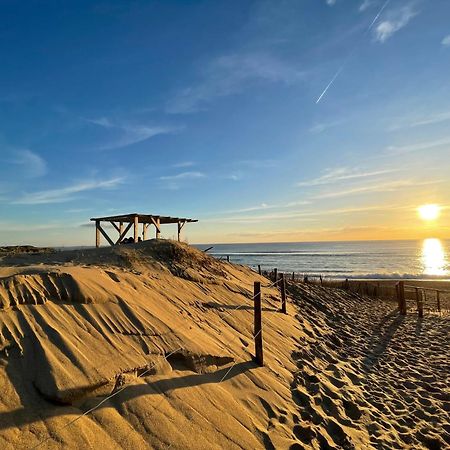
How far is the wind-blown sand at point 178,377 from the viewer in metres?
3.32

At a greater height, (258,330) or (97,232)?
(97,232)

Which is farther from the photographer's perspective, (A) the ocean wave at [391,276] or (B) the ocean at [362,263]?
(B) the ocean at [362,263]

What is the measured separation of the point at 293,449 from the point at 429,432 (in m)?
2.44

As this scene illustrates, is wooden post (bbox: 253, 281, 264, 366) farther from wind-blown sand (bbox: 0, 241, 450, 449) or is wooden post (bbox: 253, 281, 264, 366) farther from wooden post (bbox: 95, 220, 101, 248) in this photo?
wooden post (bbox: 95, 220, 101, 248)

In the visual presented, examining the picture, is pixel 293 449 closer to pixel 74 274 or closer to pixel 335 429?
pixel 335 429

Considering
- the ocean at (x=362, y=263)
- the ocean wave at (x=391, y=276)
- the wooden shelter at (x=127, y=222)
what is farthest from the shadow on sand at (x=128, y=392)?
the ocean at (x=362, y=263)

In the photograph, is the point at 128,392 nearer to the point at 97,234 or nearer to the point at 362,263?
the point at 97,234

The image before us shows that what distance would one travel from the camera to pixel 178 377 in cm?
448

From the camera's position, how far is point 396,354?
8.84 meters

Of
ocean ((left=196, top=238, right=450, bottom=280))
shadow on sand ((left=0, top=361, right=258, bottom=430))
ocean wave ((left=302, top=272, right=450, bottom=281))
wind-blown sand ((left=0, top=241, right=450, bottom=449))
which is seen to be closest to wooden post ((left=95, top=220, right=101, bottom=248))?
wind-blown sand ((left=0, top=241, right=450, bottom=449))

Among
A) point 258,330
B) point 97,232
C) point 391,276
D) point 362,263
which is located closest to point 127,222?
point 97,232

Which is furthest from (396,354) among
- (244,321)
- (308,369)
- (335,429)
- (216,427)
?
(216,427)

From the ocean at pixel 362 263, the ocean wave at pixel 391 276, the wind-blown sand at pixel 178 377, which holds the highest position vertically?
the wind-blown sand at pixel 178 377

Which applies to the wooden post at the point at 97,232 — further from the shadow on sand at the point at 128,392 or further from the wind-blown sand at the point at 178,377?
the shadow on sand at the point at 128,392
